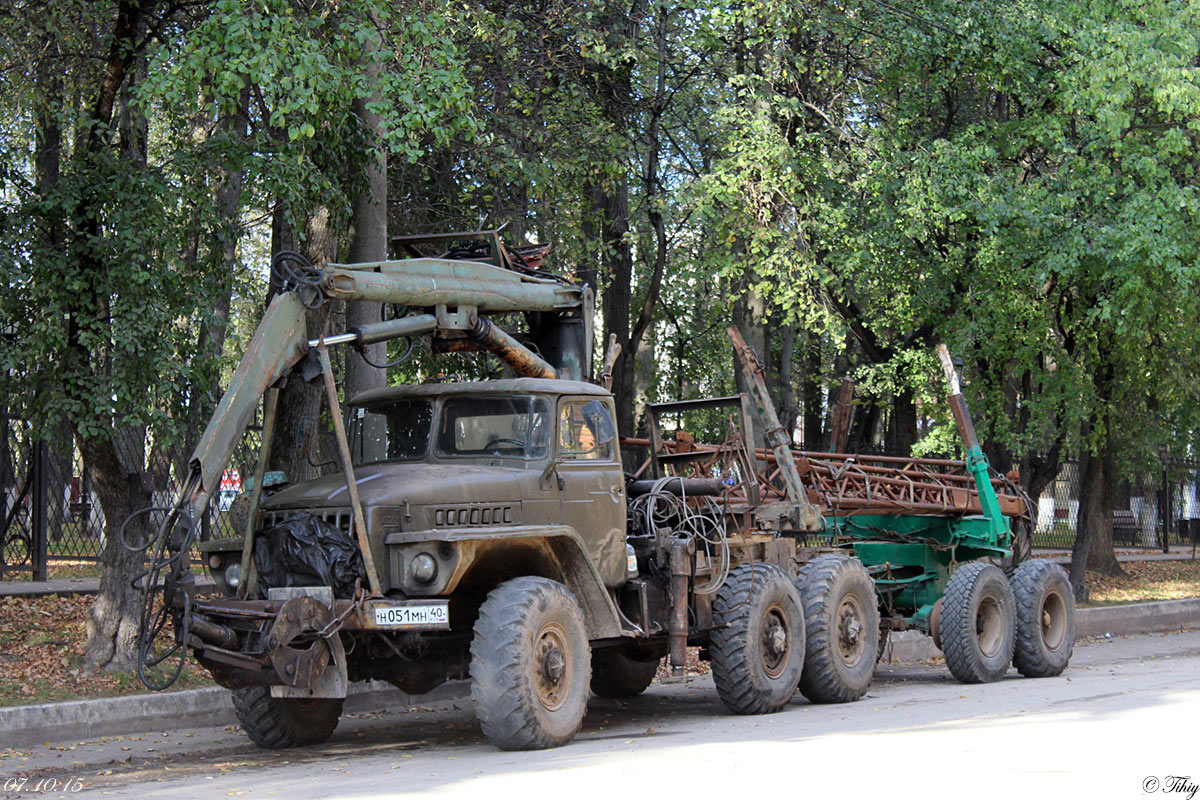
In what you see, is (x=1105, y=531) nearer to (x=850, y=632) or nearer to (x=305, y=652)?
(x=850, y=632)

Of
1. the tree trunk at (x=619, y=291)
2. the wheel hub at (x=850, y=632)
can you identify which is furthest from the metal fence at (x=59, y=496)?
the tree trunk at (x=619, y=291)

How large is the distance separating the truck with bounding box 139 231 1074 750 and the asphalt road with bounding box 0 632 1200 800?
53 centimetres

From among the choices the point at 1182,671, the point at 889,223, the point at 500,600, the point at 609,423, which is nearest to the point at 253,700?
the point at 500,600

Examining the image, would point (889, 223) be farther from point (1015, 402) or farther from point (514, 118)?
point (1015, 402)

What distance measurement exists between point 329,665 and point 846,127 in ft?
48.8

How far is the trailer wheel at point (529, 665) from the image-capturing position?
8984 millimetres

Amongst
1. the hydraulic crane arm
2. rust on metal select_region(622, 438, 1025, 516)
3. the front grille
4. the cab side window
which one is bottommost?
the front grille

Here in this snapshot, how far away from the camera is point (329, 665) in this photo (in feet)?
29.5

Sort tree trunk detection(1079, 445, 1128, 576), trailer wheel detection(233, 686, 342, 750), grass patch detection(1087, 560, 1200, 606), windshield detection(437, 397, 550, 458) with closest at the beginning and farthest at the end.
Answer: trailer wheel detection(233, 686, 342, 750), windshield detection(437, 397, 550, 458), grass patch detection(1087, 560, 1200, 606), tree trunk detection(1079, 445, 1128, 576)

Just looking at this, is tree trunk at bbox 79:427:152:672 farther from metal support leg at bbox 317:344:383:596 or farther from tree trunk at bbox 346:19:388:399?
metal support leg at bbox 317:344:383:596

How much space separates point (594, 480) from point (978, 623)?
5.72 metres

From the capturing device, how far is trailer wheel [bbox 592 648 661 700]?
43.1 ft

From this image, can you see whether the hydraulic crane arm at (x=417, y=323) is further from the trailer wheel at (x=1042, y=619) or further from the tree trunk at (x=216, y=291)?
the trailer wheel at (x=1042, y=619)
